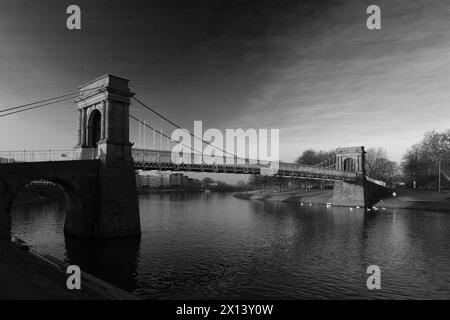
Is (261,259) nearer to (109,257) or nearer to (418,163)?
(109,257)

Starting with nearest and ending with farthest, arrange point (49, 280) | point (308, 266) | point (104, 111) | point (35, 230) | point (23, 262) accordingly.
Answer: point (49, 280) < point (23, 262) < point (308, 266) < point (104, 111) < point (35, 230)

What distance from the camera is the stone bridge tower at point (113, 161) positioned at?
99.7ft

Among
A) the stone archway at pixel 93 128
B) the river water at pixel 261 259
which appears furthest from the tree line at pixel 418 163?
the stone archway at pixel 93 128

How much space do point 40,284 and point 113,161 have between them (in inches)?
749

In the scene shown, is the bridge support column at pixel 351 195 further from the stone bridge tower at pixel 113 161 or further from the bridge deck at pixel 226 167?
the stone bridge tower at pixel 113 161

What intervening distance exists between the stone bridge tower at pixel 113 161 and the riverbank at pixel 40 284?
43.7 feet

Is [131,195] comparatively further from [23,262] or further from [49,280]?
[49,280]

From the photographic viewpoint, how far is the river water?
1805 cm

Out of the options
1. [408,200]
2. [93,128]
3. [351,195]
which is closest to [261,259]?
[93,128]

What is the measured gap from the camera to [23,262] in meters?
15.9

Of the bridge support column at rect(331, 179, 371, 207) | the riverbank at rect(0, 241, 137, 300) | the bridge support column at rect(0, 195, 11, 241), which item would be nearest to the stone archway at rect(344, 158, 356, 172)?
the bridge support column at rect(331, 179, 371, 207)

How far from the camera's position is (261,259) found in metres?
24.8

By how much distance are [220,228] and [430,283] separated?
24.1 m
